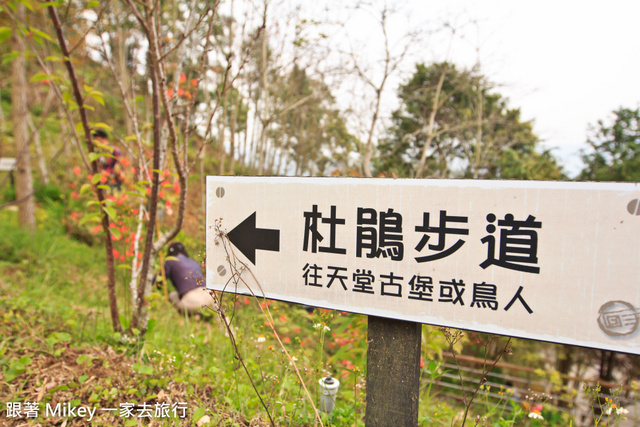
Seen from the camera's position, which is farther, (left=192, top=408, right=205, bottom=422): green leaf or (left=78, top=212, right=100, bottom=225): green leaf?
(left=78, top=212, right=100, bottom=225): green leaf

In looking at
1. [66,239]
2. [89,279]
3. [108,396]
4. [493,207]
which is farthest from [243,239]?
[66,239]

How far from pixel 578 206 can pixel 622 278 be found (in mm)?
221

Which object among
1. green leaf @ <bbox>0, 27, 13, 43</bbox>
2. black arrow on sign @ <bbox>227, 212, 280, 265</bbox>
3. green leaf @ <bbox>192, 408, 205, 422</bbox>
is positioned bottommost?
green leaf @ <bbox>192, 408, 205, 422</bbox>

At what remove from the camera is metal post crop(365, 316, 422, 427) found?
125cm

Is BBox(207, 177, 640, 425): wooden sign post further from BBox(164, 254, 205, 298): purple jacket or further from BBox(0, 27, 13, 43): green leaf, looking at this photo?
BBox(164, 254, 205, 298): purple jacket

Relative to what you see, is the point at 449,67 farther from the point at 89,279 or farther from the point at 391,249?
the point at 391,249

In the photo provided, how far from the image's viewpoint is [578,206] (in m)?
1.01

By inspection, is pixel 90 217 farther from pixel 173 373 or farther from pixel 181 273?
pixel 181 273

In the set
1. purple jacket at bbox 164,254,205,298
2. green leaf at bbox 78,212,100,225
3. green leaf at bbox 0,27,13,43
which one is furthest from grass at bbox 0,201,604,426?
Answer: green leaf at bbox 0,27,13,43

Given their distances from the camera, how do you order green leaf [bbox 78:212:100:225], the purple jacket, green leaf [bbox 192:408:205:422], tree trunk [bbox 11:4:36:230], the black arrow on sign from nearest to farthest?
the black arrow on sign → green leaf [bbox 192:408:205:422] → green leaf [bbox 78:212:100:225] → the purple jacket → tree trunk [bbox 11:4:36:230]

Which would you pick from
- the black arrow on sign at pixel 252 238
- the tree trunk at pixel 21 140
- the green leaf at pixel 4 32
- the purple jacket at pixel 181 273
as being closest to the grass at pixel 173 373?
the black arrow on sign at pixel 252 238

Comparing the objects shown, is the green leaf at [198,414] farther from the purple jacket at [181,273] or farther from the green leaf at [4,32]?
the purple jacket at [181,273]

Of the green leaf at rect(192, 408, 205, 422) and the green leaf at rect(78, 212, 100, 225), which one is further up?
the green leaf at rect(78, 212, 100, 225)

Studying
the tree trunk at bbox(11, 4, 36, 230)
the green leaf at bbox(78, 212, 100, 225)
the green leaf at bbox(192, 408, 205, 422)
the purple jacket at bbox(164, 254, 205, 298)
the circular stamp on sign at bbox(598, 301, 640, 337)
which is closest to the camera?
the circular stamp on sign at bbox(598, 301, 640, 337)
